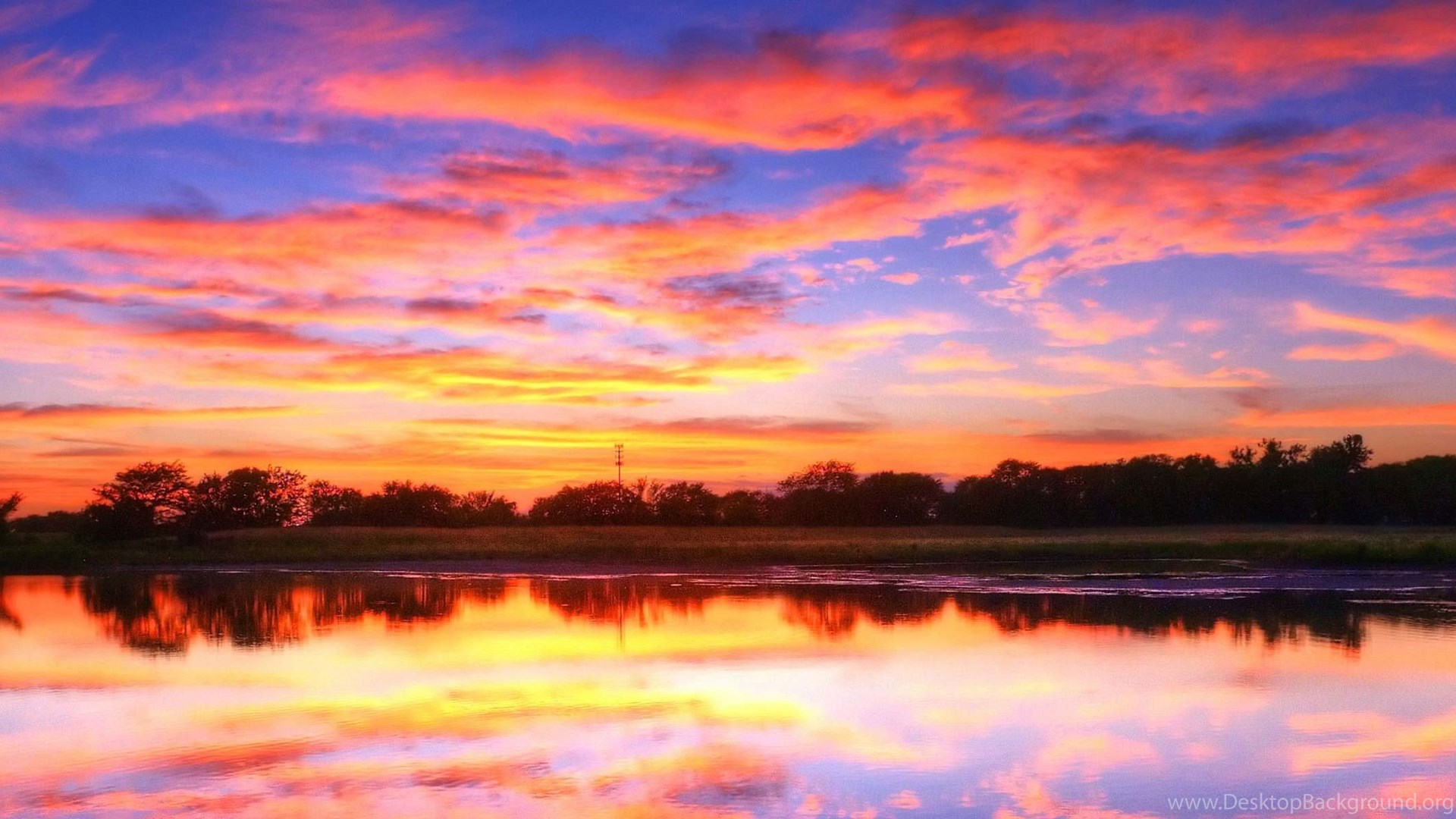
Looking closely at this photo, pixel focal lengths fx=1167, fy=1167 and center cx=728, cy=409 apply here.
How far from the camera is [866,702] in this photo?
15.4 meters

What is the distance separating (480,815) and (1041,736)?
6.53 m

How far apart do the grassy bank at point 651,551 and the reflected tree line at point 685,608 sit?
14948mm

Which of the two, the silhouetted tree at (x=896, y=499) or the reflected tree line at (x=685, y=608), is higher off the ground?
the silhouetted tree at (x=896, y=499)

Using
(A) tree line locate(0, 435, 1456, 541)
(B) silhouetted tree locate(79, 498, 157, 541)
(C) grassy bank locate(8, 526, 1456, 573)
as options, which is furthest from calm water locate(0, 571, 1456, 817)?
(A) tree line locate(0, 435, 1456, 541)

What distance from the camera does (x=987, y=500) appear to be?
351ft

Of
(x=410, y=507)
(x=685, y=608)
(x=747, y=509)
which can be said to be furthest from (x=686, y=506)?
(x=685, y=608)

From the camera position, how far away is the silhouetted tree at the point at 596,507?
104m

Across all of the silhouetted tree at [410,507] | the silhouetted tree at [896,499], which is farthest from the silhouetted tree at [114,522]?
the silhouetted tree at [896,499]

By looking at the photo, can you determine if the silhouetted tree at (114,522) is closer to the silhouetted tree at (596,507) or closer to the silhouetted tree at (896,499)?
the silhouetted tree at (596,507)

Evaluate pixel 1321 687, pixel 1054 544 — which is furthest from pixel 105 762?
pixel 1054 544

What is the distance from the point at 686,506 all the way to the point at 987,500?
27.6 metres

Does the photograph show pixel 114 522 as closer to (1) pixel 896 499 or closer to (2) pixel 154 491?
(2) pixel 154 491

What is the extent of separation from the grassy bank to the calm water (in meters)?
23.7

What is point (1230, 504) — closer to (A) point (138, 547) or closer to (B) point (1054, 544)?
(B) point (1054, 544)
